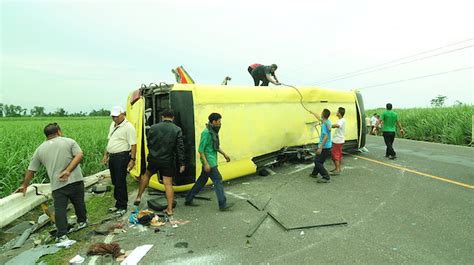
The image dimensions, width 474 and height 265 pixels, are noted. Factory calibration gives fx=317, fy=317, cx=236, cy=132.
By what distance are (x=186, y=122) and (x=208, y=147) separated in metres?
0.87

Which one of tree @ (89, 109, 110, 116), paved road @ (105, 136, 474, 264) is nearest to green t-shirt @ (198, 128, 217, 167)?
paved road @ (105, 136, 474, 264)

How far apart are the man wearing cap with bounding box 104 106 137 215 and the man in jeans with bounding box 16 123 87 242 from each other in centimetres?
88

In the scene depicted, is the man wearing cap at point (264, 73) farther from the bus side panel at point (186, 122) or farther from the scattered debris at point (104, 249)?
the scattered debris at point (104, 249)

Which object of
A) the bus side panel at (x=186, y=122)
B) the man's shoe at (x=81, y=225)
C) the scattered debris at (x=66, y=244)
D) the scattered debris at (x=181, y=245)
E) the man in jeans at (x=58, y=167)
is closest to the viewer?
the scattered debris at (x=181, y=245)

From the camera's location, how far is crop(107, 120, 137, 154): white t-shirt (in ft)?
17.8

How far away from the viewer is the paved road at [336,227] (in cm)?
368

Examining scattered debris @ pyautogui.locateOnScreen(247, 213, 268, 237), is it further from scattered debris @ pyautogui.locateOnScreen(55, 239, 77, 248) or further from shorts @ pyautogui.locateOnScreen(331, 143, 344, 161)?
shorts @ pyautogui.locateOnScreen(331, 143, 344, 161)

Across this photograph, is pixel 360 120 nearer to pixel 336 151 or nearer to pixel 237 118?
pixel 336 151

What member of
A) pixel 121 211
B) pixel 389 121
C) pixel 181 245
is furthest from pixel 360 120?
pixel 181 245

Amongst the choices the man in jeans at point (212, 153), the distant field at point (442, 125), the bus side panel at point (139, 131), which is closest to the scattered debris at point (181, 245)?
the man in jeans at point (212, 153)

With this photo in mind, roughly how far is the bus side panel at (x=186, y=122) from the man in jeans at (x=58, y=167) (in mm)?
1997

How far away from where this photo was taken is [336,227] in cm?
451

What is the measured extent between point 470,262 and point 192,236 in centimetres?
325

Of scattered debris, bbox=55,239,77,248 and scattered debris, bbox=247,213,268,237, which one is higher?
scattered debris, bbox=247,213,268,237
